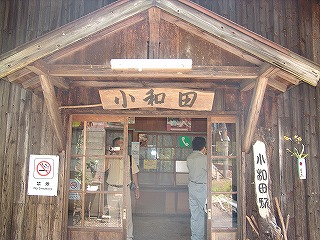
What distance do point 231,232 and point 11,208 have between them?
157 inches

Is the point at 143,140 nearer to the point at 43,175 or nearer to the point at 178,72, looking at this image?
the point at 43,175

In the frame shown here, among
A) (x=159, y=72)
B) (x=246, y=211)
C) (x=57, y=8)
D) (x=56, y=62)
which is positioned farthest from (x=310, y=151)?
(x=57, y=8)

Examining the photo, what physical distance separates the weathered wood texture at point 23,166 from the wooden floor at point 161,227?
2515mm

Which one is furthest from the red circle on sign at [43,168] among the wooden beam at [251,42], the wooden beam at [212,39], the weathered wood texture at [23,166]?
the wooden beam at [251,42]

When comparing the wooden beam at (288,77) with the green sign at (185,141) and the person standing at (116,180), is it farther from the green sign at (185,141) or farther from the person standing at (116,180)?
the green sign at (185,141)

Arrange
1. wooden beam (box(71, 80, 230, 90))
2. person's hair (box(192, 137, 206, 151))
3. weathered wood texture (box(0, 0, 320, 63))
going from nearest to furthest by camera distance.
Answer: wooden beam (box(71, 80, 230, 90)), weathered wood texture (box(0, 0, 320, 63)), person's hair (box(192, 137, 206, 151))

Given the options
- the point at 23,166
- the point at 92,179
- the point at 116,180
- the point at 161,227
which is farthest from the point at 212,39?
the point at 161,227

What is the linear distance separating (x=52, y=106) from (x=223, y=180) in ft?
10.4

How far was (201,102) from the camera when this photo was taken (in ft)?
17.3

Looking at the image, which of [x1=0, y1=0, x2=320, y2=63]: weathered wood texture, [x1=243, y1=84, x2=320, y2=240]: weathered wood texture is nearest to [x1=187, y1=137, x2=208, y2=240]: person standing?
[x1=243, y1=84, x2=320, y2=240]: weathered wood texture

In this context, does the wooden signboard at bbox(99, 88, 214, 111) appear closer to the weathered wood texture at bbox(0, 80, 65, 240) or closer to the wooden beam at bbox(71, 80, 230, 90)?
the wooden beam at bbox(71, 80, 230, 90)

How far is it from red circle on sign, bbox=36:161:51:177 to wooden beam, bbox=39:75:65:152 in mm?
353

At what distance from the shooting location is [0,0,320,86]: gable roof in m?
4.01

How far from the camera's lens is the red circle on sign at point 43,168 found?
18.2ft
